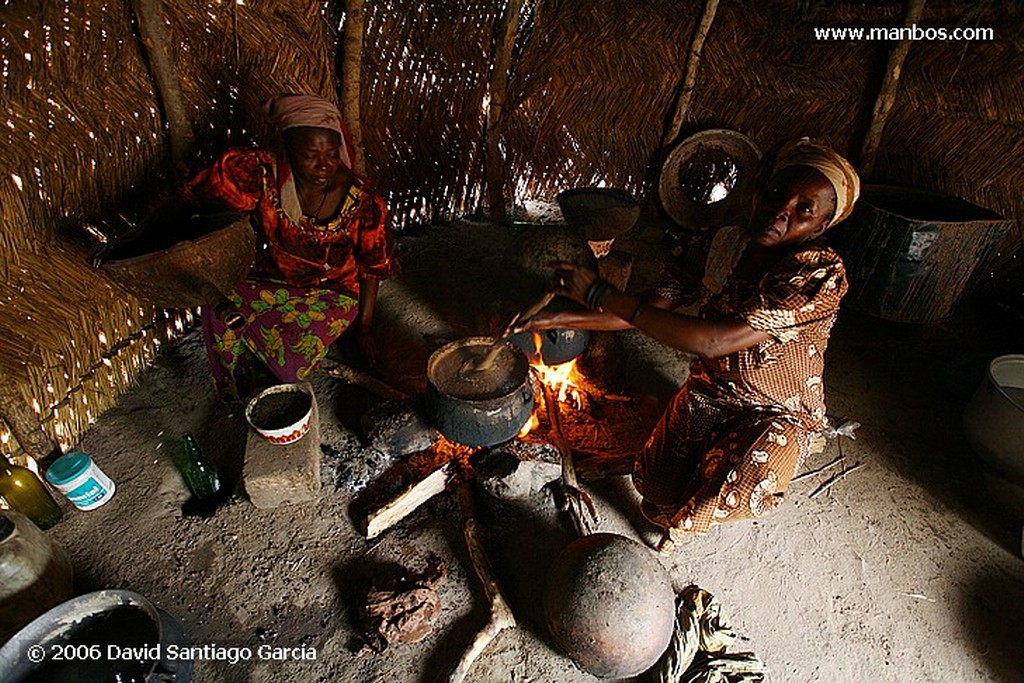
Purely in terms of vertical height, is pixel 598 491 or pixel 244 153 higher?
pixel 244 153

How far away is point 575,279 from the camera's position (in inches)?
88.3

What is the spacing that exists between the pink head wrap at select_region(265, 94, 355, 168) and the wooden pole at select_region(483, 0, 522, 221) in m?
1.83

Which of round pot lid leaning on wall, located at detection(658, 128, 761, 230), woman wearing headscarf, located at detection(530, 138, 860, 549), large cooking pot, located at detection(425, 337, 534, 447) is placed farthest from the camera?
round pot lid leaning on wall, located at detection(658, 128, 761, 230)

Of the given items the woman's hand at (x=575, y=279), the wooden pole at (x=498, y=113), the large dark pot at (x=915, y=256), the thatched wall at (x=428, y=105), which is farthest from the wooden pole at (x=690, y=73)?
the woman's hand at (x=575, y=279)

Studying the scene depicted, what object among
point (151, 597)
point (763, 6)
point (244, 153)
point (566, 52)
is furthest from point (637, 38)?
point (151, 597)

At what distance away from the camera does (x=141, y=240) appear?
7.80ft

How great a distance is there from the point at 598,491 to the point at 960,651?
1.55m

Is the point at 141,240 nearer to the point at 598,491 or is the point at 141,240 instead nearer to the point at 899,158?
the point at 598,491

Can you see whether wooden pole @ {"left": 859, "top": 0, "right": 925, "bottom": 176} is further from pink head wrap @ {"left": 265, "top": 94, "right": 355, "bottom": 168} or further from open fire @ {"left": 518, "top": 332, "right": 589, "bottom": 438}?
pink head wrap @ {"left": 265, "top": 94, "right": 355, "bottom": 168}

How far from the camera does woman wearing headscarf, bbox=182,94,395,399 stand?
2582 mm

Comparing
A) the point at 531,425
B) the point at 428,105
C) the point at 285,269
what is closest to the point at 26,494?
the point at 285,269

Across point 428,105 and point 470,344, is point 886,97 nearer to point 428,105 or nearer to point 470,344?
point 428,105

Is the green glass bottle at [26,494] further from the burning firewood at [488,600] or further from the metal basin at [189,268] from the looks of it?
the burning firewood at [488,600]

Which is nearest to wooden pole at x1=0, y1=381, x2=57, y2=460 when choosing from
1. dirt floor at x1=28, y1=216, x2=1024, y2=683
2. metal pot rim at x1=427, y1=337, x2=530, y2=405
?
dirt floor at x1=28, y1=216, x2=1024, y2=683
